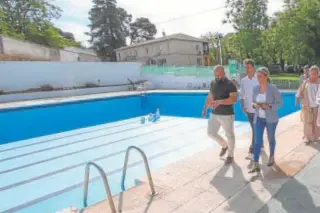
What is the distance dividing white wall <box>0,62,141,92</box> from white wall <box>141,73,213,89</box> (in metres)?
1.97

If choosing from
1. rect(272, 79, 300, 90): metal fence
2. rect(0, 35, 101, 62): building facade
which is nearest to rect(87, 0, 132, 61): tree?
rect(0, 35, 101, 62): building facade

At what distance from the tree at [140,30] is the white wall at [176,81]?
32799 mm

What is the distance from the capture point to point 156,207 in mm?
3086

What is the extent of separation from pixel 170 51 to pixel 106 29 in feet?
40.3

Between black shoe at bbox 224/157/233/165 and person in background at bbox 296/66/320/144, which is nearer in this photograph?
black shoe at bbox 224/157/233/165

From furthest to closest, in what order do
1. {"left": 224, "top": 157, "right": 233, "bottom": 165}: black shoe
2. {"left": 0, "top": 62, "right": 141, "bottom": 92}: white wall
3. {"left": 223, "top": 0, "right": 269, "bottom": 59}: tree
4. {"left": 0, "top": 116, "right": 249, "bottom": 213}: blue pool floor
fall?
{"left": 223, "top": 0, "right": 269, "bottom": 59}: tree < {"left": 0, "top": 62, "right": 141, "bottom": 92}: white wall < {"left": 0, "top": 116, "right": 249, "bottom": 213}: blue pool floor < {"left": 224, "top": 157, "right": 233, "bottom": 165}: black shoe

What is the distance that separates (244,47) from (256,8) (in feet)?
13.1

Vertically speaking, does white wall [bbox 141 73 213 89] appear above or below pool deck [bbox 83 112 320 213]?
above

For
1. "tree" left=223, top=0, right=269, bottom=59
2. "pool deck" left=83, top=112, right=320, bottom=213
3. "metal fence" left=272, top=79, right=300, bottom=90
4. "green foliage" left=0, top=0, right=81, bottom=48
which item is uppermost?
"green foliage" left=0, top=0, right=81, bottom=48

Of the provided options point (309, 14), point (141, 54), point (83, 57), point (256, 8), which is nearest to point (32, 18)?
point (83, 57)

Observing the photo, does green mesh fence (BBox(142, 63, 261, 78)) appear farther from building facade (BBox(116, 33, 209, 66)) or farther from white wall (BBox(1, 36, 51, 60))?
building facade (BBox(116, 33, 209, 66))

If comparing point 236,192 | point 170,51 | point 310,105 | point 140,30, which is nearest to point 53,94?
point 310,105

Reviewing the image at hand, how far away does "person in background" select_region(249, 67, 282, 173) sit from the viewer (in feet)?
12.2

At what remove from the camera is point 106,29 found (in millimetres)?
42969
